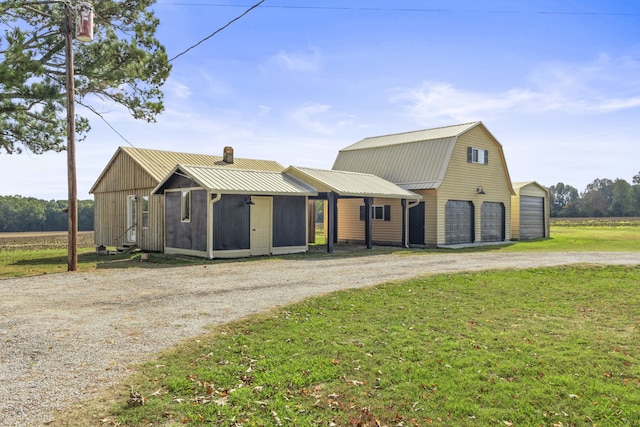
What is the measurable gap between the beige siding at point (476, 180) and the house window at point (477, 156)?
19cm

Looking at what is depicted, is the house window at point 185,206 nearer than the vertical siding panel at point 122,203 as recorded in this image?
Yes

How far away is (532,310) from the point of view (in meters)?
8.98

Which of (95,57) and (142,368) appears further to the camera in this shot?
(95,57)

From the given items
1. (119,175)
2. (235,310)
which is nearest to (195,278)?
(235,310)

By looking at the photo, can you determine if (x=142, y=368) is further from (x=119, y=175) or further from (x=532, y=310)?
(x=119, y=175)

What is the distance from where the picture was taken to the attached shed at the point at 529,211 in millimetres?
31109

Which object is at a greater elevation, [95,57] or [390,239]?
[95,57]

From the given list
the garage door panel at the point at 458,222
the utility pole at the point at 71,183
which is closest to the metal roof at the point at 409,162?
the garage door panel at the point at 458,222

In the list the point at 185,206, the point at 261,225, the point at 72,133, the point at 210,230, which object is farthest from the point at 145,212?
the point at 72,133

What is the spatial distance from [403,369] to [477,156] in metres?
23.2

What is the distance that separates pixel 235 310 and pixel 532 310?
212 inches

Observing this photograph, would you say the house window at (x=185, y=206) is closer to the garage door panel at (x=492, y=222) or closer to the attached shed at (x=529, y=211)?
the garage door panel at (x=492, y=222)

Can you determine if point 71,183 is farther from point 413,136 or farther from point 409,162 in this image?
point 413,136

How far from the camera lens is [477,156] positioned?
27.0m
